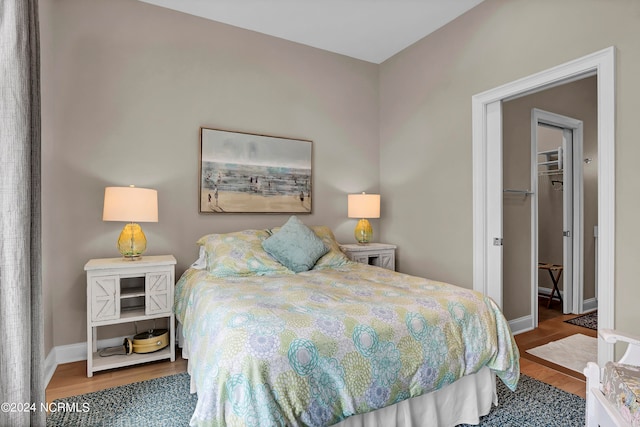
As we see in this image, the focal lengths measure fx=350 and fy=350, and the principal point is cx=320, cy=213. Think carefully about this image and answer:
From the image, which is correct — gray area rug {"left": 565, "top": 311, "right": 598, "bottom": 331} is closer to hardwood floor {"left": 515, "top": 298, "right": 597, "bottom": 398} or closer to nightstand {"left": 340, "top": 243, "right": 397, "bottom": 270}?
hardwood floor {"left": 515, "top": 298, "right": 597, "bottom": 398}

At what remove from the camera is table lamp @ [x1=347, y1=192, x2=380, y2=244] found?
12.1ft

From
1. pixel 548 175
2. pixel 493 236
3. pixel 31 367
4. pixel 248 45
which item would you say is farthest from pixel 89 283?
pixel 548 175

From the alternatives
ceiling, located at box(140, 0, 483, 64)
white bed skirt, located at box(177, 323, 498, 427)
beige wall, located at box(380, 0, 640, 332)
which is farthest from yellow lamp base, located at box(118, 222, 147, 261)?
beige wall, located at box(380, 0, 640, 332)

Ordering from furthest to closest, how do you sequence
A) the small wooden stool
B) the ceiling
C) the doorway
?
the small wooden stool, the doorway, the ceiling

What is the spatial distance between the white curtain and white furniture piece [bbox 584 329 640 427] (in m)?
2.21

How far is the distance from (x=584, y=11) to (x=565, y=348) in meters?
2.69

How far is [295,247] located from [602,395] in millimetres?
1978

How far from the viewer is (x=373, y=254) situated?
3.68m

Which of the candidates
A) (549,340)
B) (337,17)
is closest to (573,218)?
(549,340)

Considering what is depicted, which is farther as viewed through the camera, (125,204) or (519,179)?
(519,179)

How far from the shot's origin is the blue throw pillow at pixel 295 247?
2.75 metres

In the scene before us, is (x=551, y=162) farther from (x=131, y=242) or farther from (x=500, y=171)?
(x=131, y=242)

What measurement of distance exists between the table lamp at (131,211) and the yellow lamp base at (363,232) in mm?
2032

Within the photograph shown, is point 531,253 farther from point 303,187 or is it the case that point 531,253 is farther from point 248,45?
point 248,45
